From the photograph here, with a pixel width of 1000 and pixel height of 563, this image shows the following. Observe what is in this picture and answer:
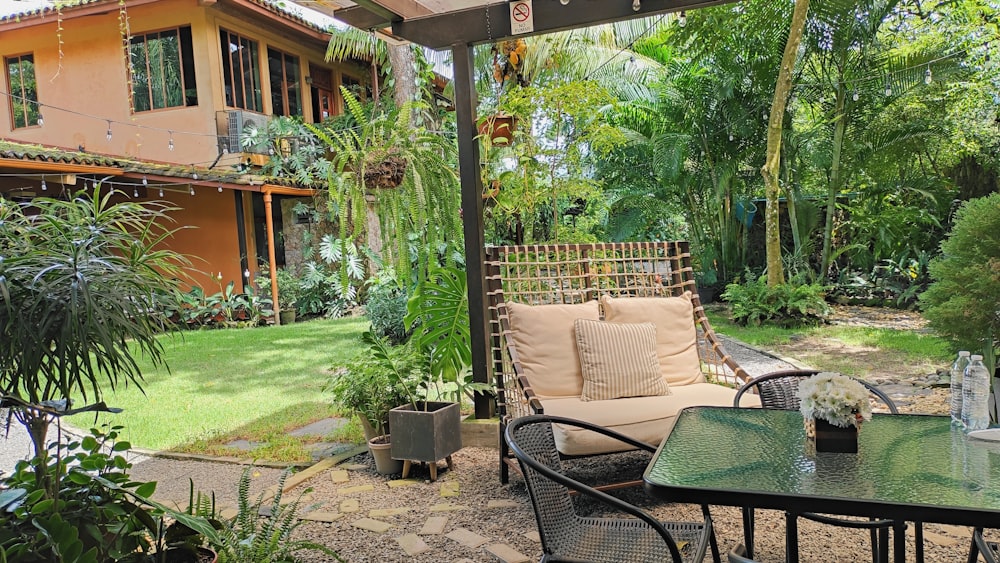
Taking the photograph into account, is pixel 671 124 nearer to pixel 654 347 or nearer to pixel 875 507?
pixel 654 347

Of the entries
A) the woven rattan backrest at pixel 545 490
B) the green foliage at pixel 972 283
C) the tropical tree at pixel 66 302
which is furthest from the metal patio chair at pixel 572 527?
the green foliage at pixel 972 283

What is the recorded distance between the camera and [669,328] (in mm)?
3674

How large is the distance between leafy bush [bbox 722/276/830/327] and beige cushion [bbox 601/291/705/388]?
16.8 ft

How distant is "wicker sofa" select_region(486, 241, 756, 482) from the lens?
3115 mm

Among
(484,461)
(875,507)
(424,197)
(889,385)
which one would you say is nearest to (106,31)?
(424,197)

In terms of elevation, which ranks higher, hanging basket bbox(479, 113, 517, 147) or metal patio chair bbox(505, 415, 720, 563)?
hanging basket bbox(479, 113, 517, 147)

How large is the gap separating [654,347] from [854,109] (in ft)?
23.5

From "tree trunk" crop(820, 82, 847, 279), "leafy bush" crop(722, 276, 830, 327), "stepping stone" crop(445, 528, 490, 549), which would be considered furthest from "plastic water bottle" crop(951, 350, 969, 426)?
"tree trunk" crop(820, 82, 847, 279)

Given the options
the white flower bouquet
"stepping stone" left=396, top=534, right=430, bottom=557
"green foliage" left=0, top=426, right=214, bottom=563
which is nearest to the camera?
"green foliage" left=0, top=426, right=214, bottom=563

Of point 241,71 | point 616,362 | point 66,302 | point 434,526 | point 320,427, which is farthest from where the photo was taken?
point 241,71

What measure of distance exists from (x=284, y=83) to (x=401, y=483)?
1083 cm

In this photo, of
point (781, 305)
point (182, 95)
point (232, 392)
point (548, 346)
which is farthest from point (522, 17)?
point (182, 95)

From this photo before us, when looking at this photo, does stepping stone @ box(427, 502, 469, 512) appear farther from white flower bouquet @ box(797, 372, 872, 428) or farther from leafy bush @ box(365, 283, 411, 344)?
leafy bush @ box(365, 283, 411, 344)

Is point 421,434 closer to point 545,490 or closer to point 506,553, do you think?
point 506,553
